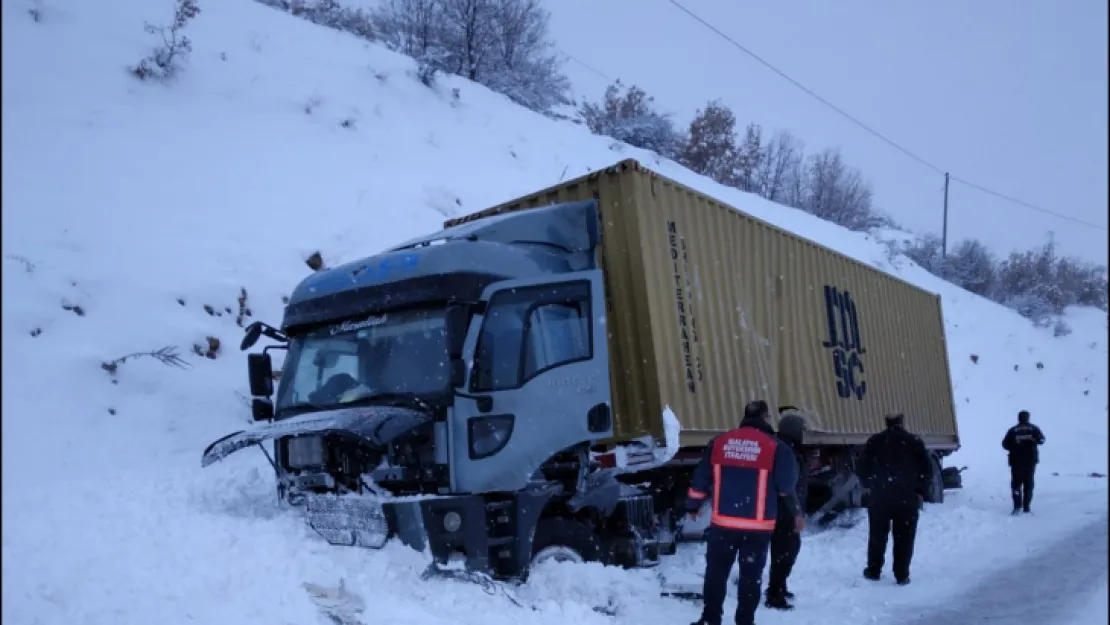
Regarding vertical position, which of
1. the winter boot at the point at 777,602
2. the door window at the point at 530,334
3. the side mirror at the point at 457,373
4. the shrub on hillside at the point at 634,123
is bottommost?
the winter boot at the point at 777,602

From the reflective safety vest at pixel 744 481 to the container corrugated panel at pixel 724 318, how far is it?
4.54 ft

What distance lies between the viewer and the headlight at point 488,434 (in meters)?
6.21

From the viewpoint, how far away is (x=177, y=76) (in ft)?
50.5

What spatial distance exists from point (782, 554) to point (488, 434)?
270cm

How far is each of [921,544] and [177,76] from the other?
14046 millimetres

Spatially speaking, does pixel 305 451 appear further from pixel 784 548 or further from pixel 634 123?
pixel 634 123

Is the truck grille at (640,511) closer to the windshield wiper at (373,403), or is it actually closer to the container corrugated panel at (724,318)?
the container corrugated panel at (724,318)

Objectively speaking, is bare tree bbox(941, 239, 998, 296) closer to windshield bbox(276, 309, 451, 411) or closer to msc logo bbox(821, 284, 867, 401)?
msc logo bbox(821, 284, 867, 401)

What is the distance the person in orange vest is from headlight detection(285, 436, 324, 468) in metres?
2.77

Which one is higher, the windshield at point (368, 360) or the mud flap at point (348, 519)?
the windshield at point (368, 360)

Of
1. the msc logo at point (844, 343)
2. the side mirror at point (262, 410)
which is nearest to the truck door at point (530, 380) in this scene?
the side mirror at point (262, 410)

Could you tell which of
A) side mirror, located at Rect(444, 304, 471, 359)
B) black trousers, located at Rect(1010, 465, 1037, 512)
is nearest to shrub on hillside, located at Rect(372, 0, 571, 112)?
black trousers, located at Rect(1010, 465, 1037, 512)

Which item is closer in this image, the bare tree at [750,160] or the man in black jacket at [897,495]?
the man in black jacket at [897,495]

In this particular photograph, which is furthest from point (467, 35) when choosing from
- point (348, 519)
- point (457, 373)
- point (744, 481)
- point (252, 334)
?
point (744, 481)
